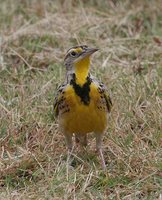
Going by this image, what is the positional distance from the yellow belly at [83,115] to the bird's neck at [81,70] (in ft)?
0.26

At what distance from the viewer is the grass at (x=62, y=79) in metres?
5.83

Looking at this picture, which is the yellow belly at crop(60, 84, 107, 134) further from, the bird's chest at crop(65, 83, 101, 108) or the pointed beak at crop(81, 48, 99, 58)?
the pointed beak at crop(81, 48, 99, 58)

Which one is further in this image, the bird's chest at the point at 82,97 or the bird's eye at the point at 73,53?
the bird's eye at the point at 73,53

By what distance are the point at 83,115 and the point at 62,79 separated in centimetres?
168

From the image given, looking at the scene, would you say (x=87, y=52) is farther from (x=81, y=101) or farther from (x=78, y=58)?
(x=81, y=101)

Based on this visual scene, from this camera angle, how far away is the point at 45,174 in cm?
595

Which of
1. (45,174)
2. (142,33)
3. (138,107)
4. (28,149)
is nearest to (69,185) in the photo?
(45,174)

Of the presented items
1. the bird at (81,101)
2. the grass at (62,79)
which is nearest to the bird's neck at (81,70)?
the bird at (81,101)

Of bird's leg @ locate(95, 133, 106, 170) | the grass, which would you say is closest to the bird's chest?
bird's leg @ locate(95, 133, 106, 170)

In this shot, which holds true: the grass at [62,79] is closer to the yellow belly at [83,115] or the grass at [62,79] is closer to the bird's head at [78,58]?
the yellow belly at [83,115]

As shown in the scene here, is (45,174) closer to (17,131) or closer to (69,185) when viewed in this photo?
(69,185)

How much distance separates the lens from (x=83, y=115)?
597cm

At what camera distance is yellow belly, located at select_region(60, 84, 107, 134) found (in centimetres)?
598

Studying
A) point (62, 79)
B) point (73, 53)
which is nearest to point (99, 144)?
point (73, 53)
